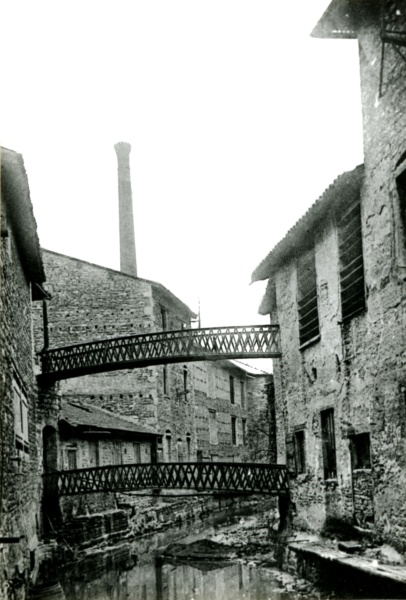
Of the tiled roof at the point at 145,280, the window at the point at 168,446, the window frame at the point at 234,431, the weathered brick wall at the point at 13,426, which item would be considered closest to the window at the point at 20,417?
the weathered brick wall at the point at 13,426

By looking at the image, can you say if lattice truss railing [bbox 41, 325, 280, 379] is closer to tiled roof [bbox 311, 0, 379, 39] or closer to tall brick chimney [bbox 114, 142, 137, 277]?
tiled roof [bbox 311, 0, 379, 39]

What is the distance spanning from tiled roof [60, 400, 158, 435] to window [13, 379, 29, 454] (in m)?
6.68

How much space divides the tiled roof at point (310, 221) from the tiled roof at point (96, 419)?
7.17 m

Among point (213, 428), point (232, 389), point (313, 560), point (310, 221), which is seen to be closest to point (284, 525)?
point (313, 560)

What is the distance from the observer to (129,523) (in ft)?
72.4

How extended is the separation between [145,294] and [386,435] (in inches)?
737

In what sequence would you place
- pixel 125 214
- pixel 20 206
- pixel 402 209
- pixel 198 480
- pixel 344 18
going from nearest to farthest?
pixel 402 209 → pixel 20 206 → pixel 344 18 → pixel 198 480 → pixel 125 214

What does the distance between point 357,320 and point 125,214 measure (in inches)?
870

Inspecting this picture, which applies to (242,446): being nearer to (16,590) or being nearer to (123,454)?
(123,454)

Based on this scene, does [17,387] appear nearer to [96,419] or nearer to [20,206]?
[20,206]

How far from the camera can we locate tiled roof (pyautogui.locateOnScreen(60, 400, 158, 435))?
21475 millimetres

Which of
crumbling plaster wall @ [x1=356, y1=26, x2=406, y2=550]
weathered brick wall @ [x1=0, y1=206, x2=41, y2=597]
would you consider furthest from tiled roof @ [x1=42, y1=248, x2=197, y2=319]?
crumbling plaster wall @ [x1=356, y1=26, x2=406, y2=550]

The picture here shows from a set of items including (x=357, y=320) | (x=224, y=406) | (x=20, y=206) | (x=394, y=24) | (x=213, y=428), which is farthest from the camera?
(x=224, y=406)

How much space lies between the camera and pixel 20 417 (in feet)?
41.2
